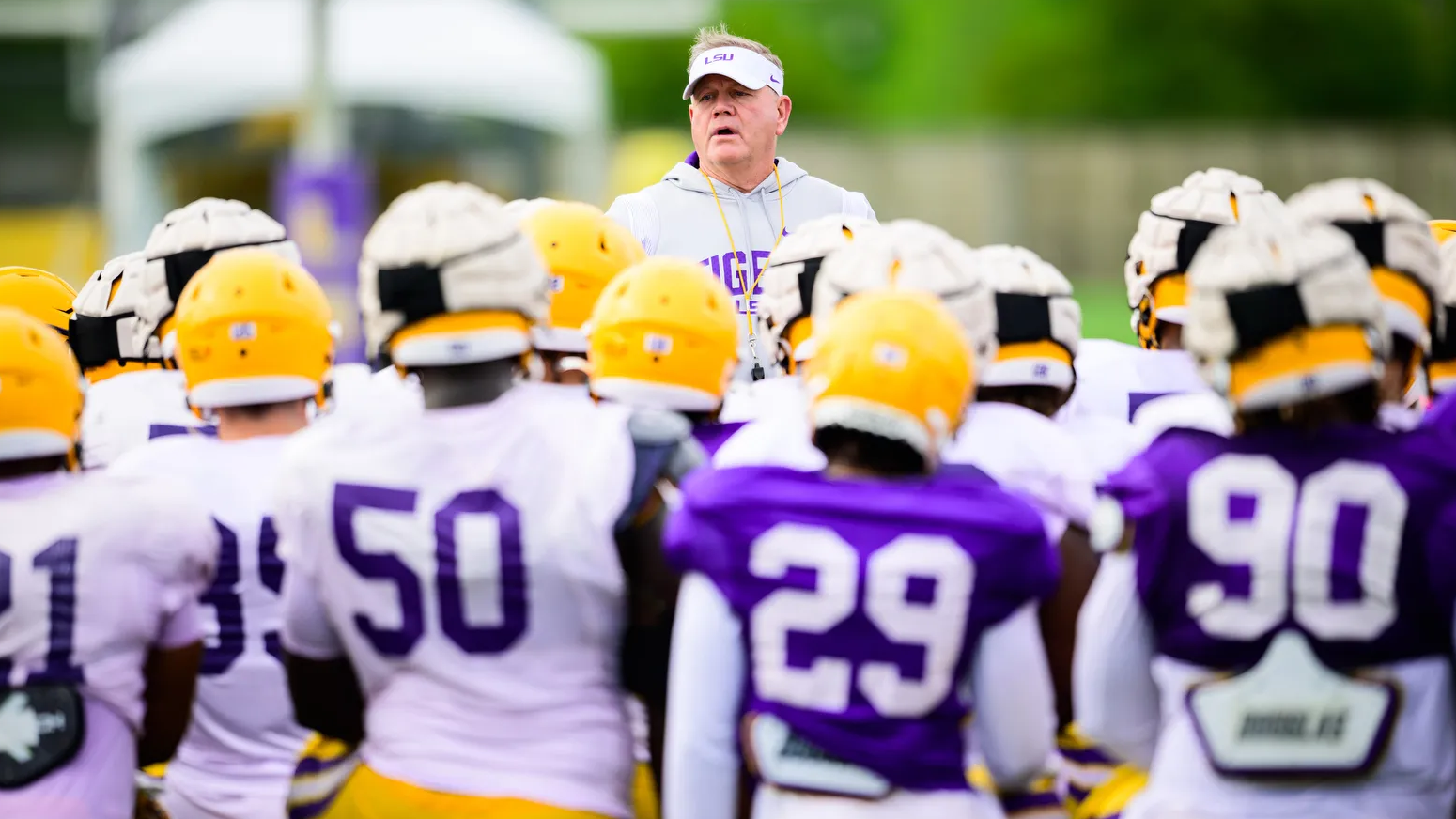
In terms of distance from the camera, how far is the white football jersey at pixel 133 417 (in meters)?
5.24

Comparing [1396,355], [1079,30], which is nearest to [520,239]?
[1396,355]

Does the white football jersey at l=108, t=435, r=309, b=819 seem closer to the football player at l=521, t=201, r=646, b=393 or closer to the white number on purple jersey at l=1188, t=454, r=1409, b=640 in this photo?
the football player at l=521, t=201, r=646, b=393

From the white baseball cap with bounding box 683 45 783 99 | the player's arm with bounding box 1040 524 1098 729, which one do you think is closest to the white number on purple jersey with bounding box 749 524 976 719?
the player's arm with bounding box 1040 524 1098 729

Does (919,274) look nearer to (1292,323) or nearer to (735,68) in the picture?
(1292,323)

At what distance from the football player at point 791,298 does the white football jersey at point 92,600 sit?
1.50 meters

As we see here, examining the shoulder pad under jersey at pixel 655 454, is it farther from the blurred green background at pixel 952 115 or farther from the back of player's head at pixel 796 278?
the blurred green background at pixel 952 115

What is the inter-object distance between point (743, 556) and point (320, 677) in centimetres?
106

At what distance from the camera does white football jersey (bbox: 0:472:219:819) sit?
3750 millimetres

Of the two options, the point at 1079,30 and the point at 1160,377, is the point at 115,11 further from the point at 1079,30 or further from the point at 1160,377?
the point at 1160,377

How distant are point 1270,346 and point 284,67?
28.5 meters

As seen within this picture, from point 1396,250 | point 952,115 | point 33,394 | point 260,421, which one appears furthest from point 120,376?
point 952,115

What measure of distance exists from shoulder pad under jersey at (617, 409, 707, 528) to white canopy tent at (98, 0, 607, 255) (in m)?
26.0

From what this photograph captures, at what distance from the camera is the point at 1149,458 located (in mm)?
3371

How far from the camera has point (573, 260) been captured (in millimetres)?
5035
